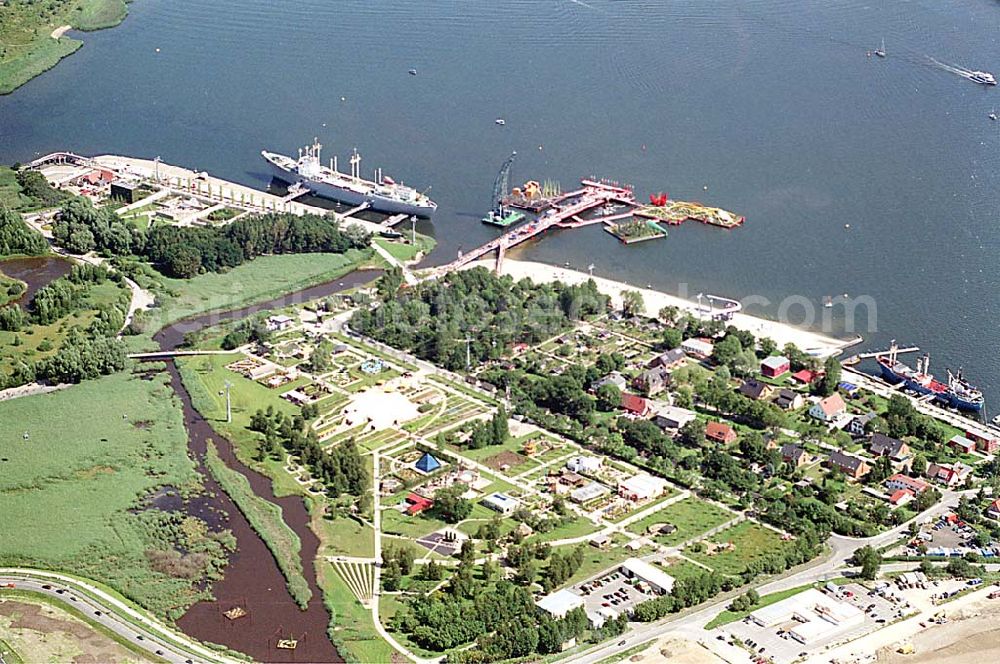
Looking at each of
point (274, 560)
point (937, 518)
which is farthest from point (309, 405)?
point (937, 518)

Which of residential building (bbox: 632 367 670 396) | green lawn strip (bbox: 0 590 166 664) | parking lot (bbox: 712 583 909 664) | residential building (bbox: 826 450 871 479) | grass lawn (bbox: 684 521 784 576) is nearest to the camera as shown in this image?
green lawn strip (bbox: 0 590 166 664)

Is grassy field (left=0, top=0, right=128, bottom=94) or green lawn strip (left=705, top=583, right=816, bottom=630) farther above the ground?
grassy field (left=0, top=0, right=128, bottom=94)

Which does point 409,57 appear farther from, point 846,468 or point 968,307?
point 846,468

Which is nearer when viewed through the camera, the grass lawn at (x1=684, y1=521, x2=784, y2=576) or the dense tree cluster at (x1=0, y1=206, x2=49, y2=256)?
the grass lawn at (x1=684, y1=521, x2=784, y2=576)

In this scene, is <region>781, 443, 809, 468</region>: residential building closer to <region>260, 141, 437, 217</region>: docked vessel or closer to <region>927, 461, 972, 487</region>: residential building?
<region>927, 461, 972, 487</region>: residential building

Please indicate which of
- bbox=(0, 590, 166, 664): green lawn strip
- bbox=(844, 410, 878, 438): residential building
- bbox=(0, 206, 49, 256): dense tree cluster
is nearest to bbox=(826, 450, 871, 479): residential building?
bbox=(844, 410, 878, 438): residential building

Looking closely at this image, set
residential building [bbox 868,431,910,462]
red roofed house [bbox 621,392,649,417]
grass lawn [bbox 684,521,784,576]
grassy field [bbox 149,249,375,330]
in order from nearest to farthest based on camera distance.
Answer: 1. grass lawn [bbox 684,521,784,576]
2. residential building [bbox 868,431,910,462]
3. red roofed house [bbox 621,392,649,417]
4. grassy field [bbox 149,249,375,330]
